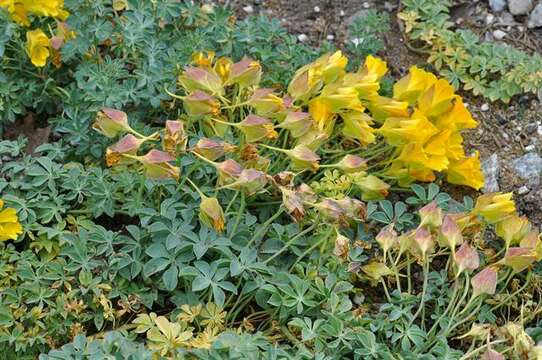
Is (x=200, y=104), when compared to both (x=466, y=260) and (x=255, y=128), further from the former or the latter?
(x=466, y=260)

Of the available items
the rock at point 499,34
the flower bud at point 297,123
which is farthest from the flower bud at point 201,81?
the rock at point 499,34

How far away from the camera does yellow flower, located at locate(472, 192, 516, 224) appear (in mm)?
2852

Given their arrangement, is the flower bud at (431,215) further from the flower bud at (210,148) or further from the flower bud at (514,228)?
the flower bud at (210,148)

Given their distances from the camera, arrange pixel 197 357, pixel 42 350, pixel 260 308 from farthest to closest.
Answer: pixel 260 308 → pixel 42 350 → pixel 197 357

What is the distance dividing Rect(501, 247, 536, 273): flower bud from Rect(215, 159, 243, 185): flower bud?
0.79 m

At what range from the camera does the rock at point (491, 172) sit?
3.21 meters

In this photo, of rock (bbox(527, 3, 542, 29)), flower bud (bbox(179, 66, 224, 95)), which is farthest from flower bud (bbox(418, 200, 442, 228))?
rock (bbox(527, 3, 542, 29))

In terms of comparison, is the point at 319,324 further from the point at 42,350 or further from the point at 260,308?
the point at 42,350

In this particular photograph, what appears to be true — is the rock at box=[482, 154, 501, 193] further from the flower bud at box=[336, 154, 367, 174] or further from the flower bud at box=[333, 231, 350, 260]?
the flower bud at box=[333, 231, 350, 260]

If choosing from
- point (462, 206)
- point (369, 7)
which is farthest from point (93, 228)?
point (369, 7)

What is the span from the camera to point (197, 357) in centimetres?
247

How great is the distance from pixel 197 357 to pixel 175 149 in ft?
1.81

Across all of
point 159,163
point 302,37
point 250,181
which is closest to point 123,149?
point 159,163

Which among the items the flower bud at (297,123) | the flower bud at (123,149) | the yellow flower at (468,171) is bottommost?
the yellow flower at (468,171)
